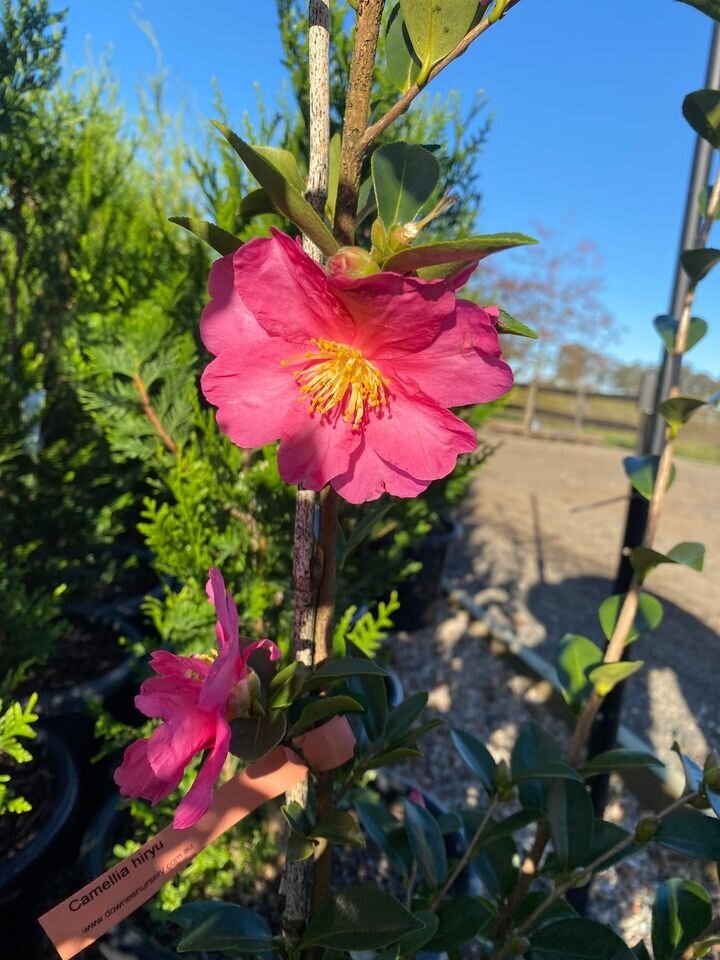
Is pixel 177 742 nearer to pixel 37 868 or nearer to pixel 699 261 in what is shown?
pixel 699 261

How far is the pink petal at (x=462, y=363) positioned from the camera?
1.61ft

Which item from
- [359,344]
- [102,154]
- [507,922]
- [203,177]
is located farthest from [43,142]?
[507,922]

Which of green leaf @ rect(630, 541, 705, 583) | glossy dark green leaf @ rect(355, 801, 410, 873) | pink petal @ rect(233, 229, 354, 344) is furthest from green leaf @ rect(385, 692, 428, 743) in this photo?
pink petal @ rect(233, 229, 354, 344)

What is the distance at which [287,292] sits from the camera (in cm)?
50

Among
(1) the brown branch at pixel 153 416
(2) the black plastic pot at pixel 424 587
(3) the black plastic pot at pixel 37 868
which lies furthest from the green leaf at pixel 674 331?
(2) the black plastic pot at pixel 424 587

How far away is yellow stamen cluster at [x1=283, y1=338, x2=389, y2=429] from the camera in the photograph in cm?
55

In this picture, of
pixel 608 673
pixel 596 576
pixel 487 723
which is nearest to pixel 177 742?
pixel 608 673

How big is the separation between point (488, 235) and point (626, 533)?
0.93 metres

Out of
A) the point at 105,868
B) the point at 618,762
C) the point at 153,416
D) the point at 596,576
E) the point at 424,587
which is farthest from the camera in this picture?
the point at 596,576

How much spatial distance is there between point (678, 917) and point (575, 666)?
0.34 metres

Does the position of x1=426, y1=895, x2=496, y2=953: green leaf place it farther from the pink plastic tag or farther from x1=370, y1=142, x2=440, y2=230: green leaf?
x1=370, y1=142, x2=440, y2=230: green leaf

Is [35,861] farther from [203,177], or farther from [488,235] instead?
[203,177]

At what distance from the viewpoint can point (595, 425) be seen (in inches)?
640

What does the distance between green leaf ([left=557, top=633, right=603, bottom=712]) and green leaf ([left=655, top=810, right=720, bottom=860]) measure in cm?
22
